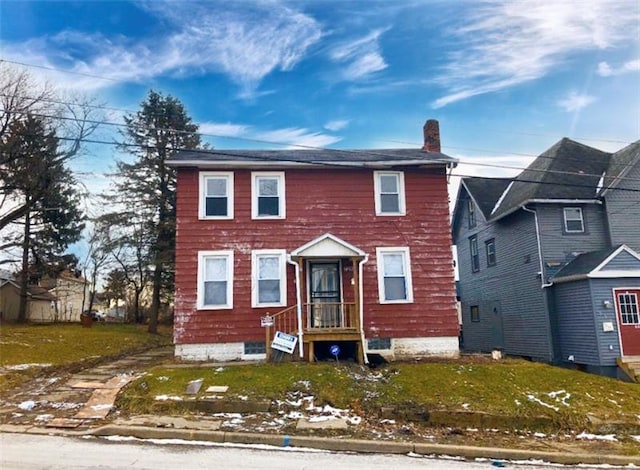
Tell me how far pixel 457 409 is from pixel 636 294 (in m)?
9.47

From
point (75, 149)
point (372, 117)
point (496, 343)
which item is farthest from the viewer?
point (75, 149)

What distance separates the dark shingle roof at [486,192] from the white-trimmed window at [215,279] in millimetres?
12281

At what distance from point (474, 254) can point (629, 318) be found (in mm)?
7944

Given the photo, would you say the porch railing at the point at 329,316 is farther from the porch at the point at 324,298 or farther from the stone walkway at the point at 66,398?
the stone walkway at the point at 66,398

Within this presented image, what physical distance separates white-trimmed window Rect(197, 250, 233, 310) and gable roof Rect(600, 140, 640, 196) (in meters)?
13.2

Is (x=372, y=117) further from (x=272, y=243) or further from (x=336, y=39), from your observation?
(x=272, y=243)

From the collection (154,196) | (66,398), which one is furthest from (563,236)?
(154,196)

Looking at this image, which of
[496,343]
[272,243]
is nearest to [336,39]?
[272,243]

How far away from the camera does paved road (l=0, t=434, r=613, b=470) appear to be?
5785 millimetres

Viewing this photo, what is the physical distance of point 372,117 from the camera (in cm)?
1352

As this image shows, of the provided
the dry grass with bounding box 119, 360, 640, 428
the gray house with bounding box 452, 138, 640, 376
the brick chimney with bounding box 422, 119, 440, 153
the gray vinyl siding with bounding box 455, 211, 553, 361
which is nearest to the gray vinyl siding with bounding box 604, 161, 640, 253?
the gray house with bounding box 452, 138, 640, 376

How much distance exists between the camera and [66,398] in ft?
30.0

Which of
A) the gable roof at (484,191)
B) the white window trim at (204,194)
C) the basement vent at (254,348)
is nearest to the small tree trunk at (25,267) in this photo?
the white window trim at (204,194)

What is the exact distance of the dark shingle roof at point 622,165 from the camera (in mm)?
16344
